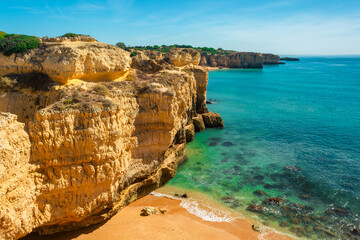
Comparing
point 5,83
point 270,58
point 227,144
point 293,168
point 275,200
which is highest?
point 270,58

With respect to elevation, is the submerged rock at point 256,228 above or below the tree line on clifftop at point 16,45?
below

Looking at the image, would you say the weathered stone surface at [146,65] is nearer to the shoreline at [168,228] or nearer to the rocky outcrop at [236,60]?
the shoreline at [168,228]

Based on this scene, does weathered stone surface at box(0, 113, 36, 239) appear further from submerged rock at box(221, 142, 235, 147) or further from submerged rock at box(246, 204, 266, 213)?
submerged rock at box(221, 142, 235, 147)

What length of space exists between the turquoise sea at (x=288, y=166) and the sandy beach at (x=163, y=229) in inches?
94.5

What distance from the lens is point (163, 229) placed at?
680 inches

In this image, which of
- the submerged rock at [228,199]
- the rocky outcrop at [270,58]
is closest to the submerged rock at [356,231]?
the submerged rock at [228,199]

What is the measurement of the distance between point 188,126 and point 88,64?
18.3 metres

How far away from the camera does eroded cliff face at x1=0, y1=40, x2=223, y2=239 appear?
1241 centimetres

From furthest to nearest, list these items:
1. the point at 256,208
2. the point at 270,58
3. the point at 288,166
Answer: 1. the point at 270,58
2. the point at 288,166
3. the point at 256,208

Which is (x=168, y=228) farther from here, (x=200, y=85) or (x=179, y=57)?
(x=179, y=57)

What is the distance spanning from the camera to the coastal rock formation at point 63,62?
738 inches

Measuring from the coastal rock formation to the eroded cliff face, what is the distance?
23cm

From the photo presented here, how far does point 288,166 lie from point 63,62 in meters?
26.3

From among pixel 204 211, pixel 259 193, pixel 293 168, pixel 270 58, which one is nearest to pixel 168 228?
pixel 204 211
